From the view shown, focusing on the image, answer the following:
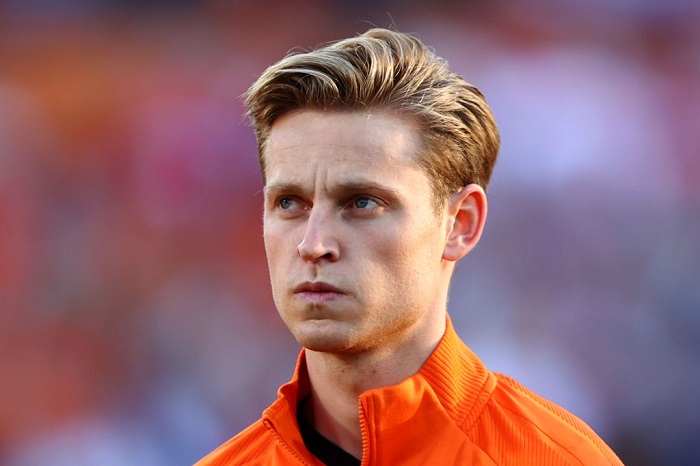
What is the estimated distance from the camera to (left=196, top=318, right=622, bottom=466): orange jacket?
252cm

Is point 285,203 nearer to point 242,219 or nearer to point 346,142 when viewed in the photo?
point 346,142

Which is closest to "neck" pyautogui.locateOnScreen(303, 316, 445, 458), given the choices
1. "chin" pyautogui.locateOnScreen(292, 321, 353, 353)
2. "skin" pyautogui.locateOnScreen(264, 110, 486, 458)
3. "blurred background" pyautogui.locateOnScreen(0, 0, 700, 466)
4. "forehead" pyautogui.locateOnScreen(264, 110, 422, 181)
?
"skin" pyautogui.locateOnScreen(264, 110, 486, 458)

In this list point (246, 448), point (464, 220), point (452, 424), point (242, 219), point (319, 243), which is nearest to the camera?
point (319, 243)

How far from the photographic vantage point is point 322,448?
2.74m

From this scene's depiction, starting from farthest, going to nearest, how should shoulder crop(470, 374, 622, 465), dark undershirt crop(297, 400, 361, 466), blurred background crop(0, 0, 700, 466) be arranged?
blurred background crop(0, 0, 700, 466)
dark undershirt crop(297, 400, 361, 466)
shoulder crop(470, 374, 622, 465)

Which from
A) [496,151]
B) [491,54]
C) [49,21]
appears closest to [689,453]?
[491,54]

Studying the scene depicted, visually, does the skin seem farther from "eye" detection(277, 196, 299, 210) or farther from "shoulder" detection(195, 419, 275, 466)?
"shoulder" detection(195, 419, 275, 466)

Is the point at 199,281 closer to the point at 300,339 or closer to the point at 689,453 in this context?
the point at 689,453

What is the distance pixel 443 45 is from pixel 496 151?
10.00 ft

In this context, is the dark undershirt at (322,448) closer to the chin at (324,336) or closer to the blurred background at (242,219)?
the chin at (324,336)

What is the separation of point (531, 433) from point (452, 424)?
221 mm

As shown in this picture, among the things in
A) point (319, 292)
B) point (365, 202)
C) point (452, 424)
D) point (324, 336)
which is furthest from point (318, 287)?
point (452, 424)

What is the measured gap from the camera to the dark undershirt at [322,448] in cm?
268

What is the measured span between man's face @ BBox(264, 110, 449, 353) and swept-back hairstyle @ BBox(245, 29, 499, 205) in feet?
0.16
